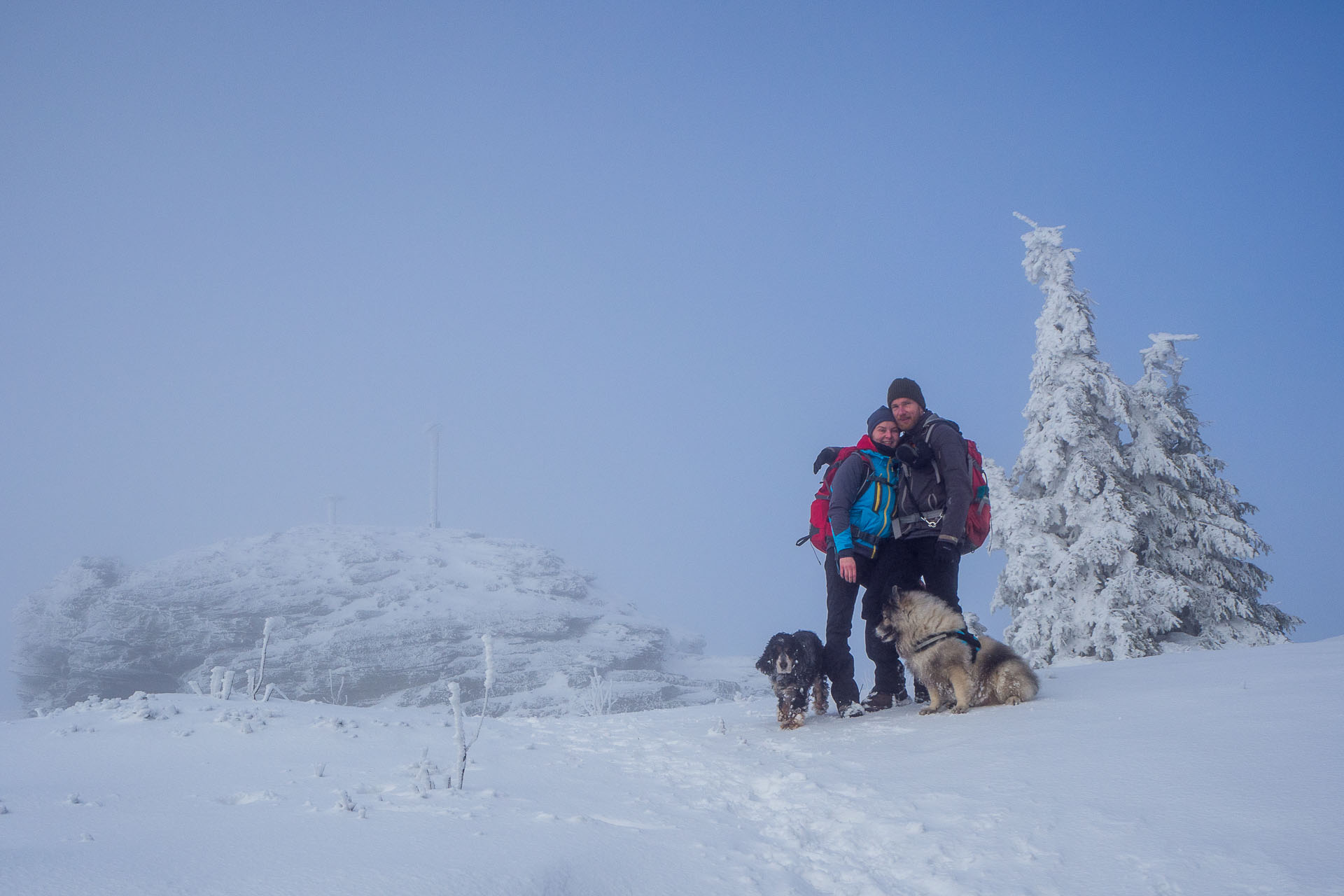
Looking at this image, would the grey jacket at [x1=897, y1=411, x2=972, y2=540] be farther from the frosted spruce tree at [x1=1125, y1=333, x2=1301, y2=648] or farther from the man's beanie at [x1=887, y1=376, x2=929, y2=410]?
the frosted spruce tree at [x1=1125, y1=333, x2=1301, y2=648]

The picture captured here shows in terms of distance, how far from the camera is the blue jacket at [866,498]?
6.32 metres

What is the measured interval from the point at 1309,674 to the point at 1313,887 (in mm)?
3802

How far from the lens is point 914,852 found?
2.99 meters

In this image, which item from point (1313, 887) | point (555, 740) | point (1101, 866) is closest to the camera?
point (1313, 887)

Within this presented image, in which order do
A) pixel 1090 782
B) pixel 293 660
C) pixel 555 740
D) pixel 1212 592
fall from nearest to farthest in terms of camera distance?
pixel 1090 782 < pixel 555 740 < pixel 1212 592 < pixel 293 660

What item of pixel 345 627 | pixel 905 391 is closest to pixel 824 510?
pixel 905 391

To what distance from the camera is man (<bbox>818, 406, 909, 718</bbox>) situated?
6.32 m

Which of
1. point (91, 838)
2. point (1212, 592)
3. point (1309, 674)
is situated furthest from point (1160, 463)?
point (91, 838)

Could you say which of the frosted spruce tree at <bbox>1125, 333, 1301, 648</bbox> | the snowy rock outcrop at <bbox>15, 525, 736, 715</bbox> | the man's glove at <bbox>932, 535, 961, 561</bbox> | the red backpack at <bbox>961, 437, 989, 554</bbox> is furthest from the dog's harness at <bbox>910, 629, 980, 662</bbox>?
the snowy rock outcrop at <bbox>15, 525, 736, 715</bbox>

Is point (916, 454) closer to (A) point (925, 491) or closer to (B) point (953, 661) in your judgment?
(A) point (925, 491)

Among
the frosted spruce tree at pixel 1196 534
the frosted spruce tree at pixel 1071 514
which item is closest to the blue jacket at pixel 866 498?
the frosted spruce tree at pixel 1071 514

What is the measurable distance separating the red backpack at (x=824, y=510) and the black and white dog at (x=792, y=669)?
87cm

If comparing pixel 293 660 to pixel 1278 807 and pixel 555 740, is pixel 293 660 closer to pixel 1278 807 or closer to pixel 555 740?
pixel 555 740

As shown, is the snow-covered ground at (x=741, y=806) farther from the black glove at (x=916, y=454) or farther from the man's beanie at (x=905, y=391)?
the man's beanie at (x=905, y=391)
